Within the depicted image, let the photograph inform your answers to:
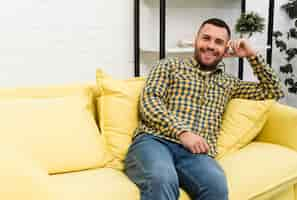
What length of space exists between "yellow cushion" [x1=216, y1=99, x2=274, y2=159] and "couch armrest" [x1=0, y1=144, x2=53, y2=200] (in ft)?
3.21

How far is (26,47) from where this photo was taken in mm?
2416

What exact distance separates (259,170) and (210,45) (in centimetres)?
65

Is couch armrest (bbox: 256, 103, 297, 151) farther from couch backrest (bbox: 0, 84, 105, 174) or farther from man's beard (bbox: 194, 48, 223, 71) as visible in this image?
couch backrest (bbox: 0, 84, 105, 174)

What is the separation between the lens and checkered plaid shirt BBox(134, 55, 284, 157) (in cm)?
190

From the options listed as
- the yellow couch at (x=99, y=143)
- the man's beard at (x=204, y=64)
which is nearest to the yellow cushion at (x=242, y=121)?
the yellow couch at (x=99, y=143)

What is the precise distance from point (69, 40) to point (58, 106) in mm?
763

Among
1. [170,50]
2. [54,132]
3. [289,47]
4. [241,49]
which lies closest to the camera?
[54,132]

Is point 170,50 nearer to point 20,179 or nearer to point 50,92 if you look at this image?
point 50,92

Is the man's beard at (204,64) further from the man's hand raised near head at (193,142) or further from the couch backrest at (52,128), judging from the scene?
the couch backrest at (52,128)

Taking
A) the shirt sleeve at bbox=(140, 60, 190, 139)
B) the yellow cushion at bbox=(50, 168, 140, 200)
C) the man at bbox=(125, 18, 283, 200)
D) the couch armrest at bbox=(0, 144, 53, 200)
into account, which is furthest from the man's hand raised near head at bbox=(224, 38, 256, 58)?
the couch armrest at bbox=(0, 144, 53, 200)

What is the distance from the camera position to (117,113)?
2.00m

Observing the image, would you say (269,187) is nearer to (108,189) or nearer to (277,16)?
(108,189)

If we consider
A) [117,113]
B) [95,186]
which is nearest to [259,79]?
[117,113]

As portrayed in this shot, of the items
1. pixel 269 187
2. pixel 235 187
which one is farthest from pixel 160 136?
pixel 269 187
